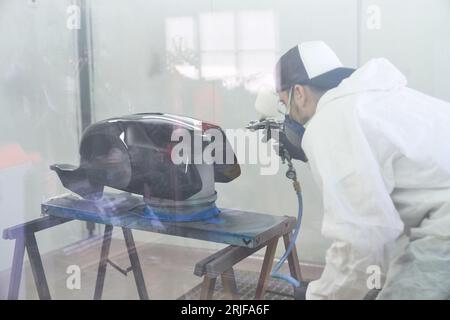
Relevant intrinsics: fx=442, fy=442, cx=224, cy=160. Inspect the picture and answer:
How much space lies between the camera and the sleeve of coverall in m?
0.95

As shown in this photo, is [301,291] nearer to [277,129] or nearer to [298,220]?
[298,220]

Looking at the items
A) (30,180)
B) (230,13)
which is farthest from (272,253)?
(30,180)

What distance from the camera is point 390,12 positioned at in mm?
1117

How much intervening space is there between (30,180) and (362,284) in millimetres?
1152

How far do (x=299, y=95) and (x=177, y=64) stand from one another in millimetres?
425

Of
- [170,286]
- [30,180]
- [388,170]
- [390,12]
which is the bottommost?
[170,286]

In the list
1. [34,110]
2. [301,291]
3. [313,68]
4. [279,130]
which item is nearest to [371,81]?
[313,68]

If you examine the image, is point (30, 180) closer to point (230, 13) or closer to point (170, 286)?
point (170, 286)

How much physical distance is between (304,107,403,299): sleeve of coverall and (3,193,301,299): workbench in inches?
7.5

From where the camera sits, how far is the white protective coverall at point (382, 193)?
3.15 ft

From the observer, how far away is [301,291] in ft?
3.63

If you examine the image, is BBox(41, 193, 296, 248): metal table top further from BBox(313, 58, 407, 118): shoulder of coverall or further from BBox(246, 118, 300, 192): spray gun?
BBox(313, 58, 407, 118): shoulder of coverall

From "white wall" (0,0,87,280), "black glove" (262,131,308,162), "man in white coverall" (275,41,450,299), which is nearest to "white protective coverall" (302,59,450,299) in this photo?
"man in white coverall" (275,41,450,299)
